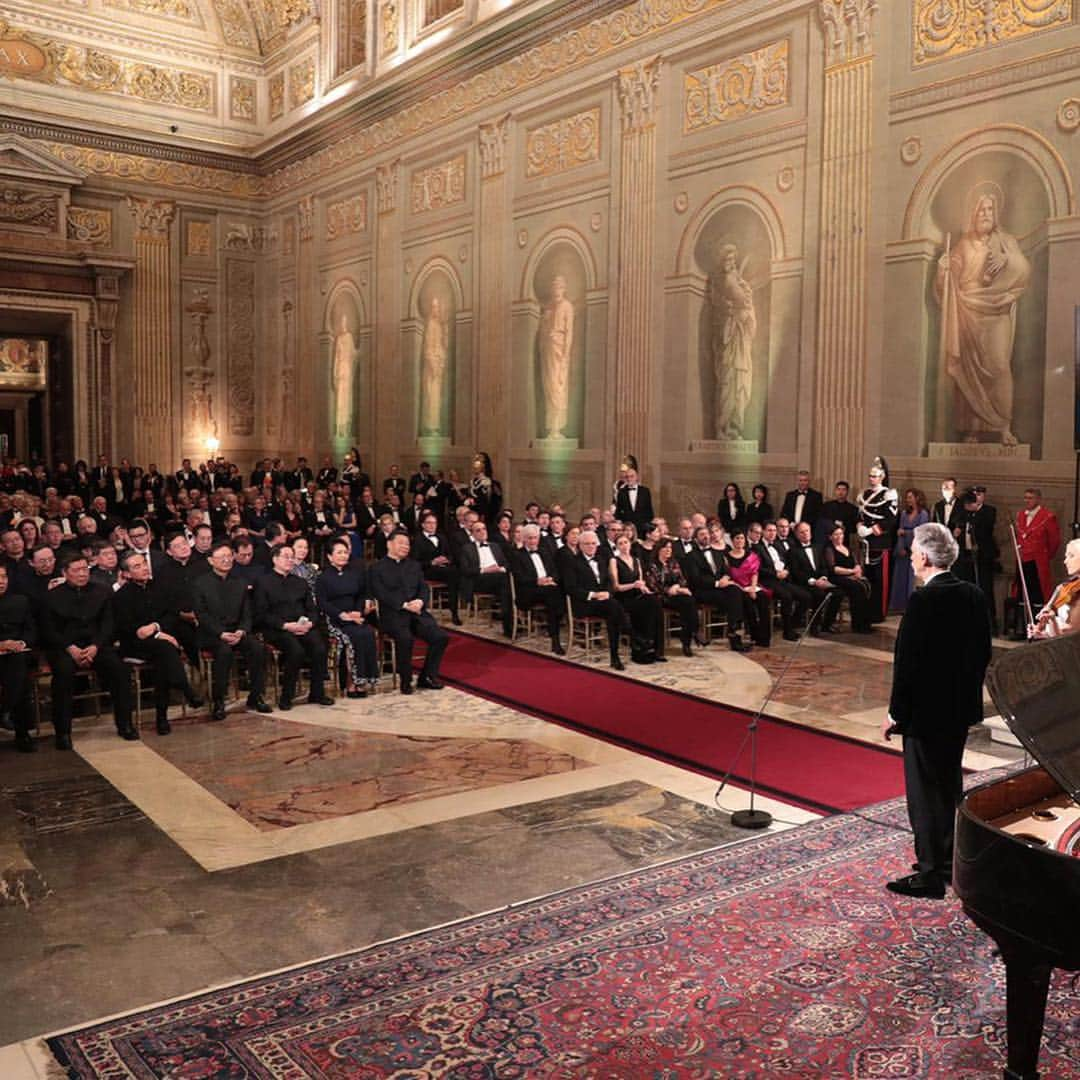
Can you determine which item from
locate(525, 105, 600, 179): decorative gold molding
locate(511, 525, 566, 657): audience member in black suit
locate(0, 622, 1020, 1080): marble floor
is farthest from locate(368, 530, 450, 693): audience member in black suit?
locate(525, 105, 600, 179): decorative gold molding

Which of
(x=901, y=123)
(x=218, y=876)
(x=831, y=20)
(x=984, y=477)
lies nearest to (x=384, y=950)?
(x=218, y=876)

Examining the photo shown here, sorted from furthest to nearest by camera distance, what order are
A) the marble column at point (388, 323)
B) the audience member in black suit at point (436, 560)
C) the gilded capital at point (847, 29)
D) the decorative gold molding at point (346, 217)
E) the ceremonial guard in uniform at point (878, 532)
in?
the decorative gold molding at point (346, 217)
the marble column at point (388, 323)
the gilded capital at point (847, 29)
the audience member in black suit at point (436, 560)
the ceremonial guard in uniform at point (878, 532)

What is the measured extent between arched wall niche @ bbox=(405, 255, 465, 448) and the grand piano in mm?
16802

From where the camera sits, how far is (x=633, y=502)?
14828 millimetres

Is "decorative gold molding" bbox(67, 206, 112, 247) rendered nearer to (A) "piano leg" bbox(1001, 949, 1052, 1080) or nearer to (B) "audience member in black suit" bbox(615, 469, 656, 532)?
(B) "audience member in black suit" bbox(615, 469, 656, 532)

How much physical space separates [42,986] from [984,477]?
10563 mm

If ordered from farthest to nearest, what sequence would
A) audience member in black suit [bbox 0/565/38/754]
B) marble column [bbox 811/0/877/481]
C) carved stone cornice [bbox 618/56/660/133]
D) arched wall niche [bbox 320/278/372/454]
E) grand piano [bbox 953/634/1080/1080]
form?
1. arched wall niche [bbox 320/278/372/454]
2. carved stone cornice [bbox 618/56/660/133]
3. marble column [bbox 811/0/877/481]
4. audience member in black suit [bbox 0/565/38/754]
5. grand piano [bbox 953/634/1080/1080]

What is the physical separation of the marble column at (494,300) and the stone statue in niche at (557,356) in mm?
925

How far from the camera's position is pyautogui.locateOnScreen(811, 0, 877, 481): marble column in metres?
13.1

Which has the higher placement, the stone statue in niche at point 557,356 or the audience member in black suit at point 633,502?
the stone statue in niche at point 557,356

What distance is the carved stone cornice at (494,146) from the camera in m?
18.2

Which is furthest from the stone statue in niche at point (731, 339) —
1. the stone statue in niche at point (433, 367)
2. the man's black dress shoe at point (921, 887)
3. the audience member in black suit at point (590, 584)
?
the man's black dress shoe at point (921, 887)

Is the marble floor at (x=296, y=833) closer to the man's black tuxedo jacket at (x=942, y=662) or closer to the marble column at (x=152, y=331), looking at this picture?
the man's black tuxedo jacket at (x=942, y=662)

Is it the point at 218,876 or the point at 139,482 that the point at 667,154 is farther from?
the point at 218,876
